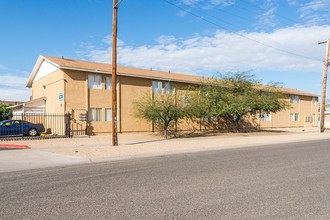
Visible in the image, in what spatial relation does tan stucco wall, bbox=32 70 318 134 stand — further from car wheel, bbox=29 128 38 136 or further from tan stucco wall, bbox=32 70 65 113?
car wheel, bbox=29 128 38 136

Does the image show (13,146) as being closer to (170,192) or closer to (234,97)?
(170,192)

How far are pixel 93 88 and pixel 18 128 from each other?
281 inches

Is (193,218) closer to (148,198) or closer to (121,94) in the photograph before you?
(148,198)

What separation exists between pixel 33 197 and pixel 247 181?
15.9 feet

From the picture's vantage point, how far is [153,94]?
3281 cm

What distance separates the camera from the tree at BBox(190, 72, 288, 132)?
3091 centimetres

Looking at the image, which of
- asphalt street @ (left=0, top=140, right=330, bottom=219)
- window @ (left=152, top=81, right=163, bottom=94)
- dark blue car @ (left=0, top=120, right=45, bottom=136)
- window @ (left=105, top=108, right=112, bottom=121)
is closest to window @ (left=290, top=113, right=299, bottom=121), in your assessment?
window @ (left=152, top=81, right=163, bottom=94)

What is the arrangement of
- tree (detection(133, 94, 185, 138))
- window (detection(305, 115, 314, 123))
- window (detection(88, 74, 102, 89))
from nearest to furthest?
tree (detection(133, 94, 185, 138)), window (detection(88, 74, 102, 89)), window (detection(305, 115, 314, 123))

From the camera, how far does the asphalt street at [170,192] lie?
5.42m

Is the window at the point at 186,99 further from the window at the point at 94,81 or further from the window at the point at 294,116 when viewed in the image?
the window at the point at 294,116

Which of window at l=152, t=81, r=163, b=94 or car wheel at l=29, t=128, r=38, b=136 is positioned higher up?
window at l=152, t=81, r=163, b=94

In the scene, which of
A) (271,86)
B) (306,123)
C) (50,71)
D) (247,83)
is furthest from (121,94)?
(306,123)

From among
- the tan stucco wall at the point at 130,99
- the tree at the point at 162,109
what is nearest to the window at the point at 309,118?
the tan stucco wall at the point at 130,99

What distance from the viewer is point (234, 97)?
3156 centimetres
